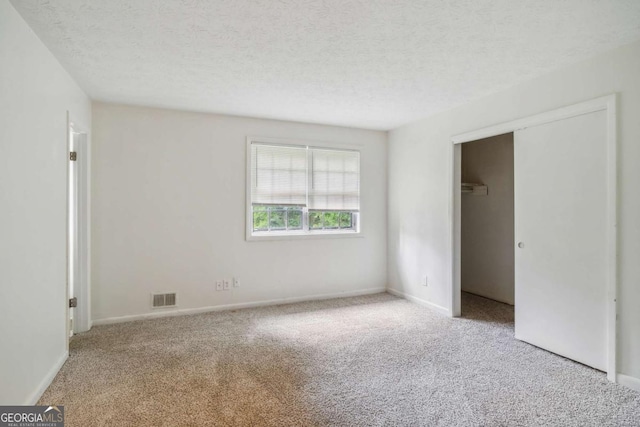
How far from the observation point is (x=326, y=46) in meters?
2.56

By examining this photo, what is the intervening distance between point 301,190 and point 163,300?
7.29 feet

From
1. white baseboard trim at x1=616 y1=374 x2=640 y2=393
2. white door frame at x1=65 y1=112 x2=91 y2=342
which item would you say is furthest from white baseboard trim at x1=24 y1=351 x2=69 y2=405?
white baseboard trim at x1=616 y1=374 x2=640 y2=393

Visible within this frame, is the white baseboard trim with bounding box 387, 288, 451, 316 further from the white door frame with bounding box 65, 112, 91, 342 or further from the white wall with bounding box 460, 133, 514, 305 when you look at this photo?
the white door frame with bounding box 65, 112, 91, 342

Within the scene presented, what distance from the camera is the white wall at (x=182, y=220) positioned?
12.8ft

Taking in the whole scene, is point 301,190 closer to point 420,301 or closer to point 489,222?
point 420,301

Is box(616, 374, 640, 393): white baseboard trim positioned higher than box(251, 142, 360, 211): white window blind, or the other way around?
box(251, 142, 360, 211): white window blind

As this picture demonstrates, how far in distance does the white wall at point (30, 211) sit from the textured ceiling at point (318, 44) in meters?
0.27

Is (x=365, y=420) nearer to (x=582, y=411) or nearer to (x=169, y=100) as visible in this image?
(x=582, y=411)

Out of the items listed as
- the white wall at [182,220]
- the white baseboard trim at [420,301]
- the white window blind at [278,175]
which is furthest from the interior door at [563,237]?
the white window blind at [278,175]

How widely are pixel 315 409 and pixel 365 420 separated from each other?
1.06ft

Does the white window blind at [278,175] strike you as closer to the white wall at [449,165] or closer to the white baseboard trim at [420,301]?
the white wall at [449,165]

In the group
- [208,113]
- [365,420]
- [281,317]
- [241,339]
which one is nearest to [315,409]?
[365,420]

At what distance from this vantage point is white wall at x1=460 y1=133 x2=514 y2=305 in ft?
15.7

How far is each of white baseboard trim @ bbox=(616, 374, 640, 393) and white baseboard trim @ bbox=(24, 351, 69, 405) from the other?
159 inches
